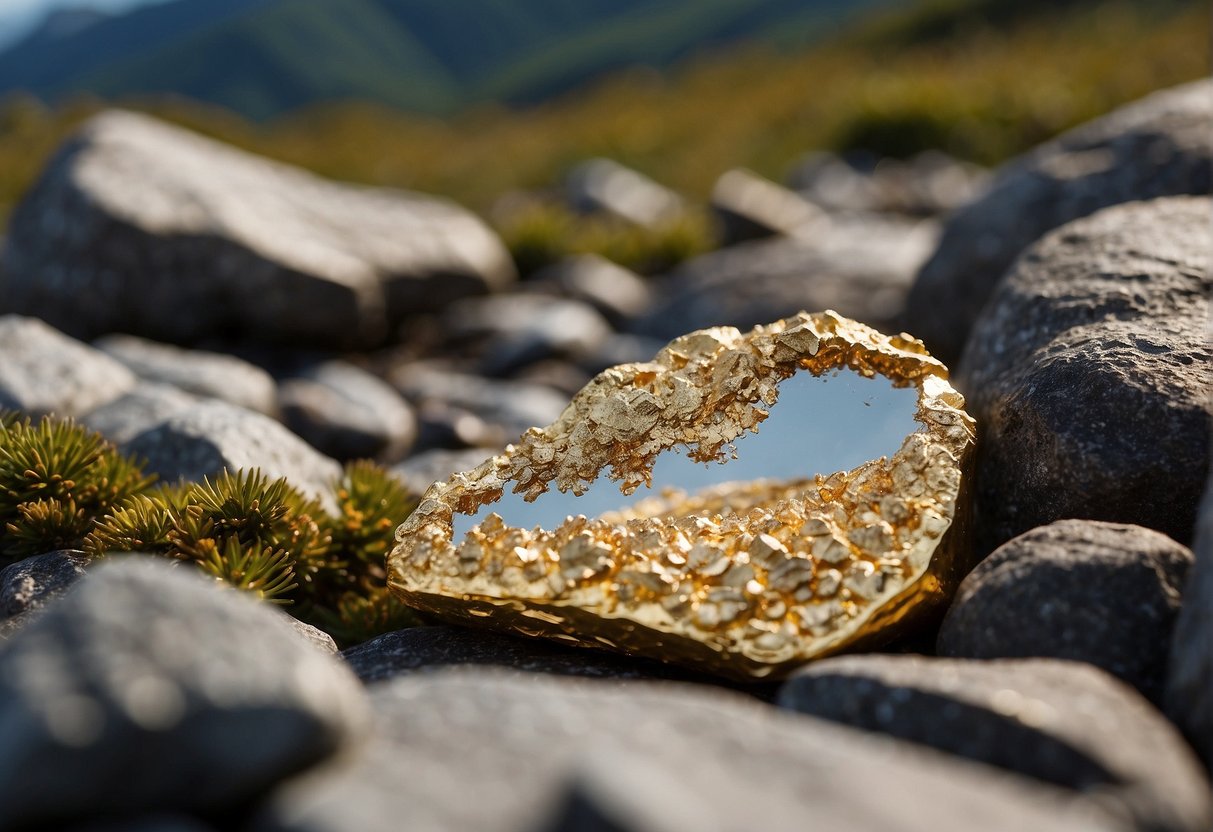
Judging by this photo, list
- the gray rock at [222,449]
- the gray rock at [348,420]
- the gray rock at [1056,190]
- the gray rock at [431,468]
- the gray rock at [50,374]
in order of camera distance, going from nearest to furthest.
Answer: the gray rock at [222,449] < the gray rock at [431,468] < the gray rock at [50,374] < the gray rock at [1056,190] < the gray rock at [348,420]

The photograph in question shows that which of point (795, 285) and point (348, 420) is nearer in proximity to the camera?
point (348, 420)

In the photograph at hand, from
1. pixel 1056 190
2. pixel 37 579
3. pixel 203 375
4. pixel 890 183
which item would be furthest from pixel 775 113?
pixel 37 579

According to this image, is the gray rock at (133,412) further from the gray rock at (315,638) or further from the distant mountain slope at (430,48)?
the distant mountain slope at (430,48)

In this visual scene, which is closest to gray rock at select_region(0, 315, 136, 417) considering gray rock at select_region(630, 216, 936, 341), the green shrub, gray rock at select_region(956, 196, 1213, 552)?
the green shrub

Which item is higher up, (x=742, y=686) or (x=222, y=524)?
(x=742, y=686)

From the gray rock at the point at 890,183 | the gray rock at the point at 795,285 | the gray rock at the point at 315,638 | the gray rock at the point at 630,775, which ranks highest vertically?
the gray rock at the point at 890,183

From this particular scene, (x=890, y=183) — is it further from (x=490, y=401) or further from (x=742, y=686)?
(x=742, y=686)

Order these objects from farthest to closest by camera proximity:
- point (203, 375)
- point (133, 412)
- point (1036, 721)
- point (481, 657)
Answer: point (203, 375) < point (133, 412) < point (481, 657) < point (1036, 721)

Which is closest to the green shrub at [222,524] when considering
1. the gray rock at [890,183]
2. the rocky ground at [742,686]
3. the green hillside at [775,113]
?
the rocky ground at [742,686]
